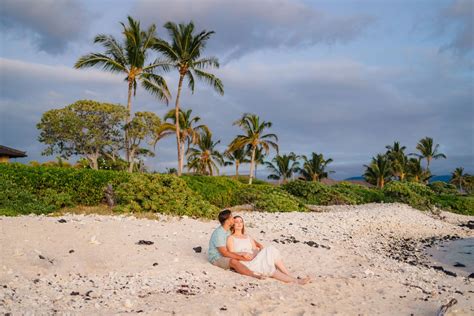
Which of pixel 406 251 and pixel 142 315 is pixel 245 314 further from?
pixel 406 251

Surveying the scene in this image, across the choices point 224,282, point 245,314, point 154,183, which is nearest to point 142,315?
point 245,314

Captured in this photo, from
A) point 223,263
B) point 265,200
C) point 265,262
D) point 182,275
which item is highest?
point 265,200

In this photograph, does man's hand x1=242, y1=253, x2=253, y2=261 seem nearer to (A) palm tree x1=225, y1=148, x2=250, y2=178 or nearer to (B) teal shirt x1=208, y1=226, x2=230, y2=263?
(B) teal shirt x1=208, y1=226, x2=230, y2=263

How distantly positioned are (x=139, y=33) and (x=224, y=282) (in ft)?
78.4

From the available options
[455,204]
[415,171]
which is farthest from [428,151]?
[455,204]

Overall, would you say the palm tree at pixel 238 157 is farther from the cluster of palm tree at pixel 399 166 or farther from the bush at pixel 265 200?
the bush at pixel 265 200

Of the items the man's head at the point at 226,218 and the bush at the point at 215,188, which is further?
the bush at the point at 215,188

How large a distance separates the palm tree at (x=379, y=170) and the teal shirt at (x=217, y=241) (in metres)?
45.9

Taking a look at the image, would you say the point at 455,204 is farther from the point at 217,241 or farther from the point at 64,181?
the point at 217,241

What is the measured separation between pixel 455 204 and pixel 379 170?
25880 millimetres

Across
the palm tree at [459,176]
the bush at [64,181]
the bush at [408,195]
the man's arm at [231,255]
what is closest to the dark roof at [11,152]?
the bush at [64,181]

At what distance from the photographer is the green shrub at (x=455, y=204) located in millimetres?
25266

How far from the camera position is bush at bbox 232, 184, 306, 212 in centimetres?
1681

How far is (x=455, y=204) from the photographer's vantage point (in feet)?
84.2
